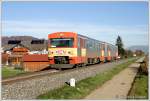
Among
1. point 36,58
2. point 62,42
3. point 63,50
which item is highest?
point 62,42

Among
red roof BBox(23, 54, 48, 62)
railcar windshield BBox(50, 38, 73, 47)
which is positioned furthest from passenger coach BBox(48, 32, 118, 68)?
red roof BBox(23, 54, 48, 62)

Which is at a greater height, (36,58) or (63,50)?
(63,50)

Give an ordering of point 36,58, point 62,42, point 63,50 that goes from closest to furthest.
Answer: point 63,50 < point 62,42 < point 36,58

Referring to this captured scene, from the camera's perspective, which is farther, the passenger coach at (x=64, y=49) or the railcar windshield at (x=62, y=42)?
the railcar windshield at (x=62, y=42)

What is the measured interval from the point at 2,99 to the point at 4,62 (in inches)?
1687

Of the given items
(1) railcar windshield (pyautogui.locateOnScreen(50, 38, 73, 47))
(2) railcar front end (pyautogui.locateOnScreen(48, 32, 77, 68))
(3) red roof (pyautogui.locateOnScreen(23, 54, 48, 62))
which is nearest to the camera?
(2) railcar front end (pyautogui.locateOnScreen(48, 32, 77, 68))

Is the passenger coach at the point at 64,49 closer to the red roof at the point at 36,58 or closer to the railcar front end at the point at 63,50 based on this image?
the railcar front end at the point at 63,50

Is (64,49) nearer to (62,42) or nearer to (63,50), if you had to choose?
(63,50)

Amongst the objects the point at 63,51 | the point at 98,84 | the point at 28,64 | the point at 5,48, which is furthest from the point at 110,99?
the point at 5,48

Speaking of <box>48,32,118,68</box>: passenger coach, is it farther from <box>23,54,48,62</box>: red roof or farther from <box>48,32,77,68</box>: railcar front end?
<box>23,54,48,62</box>: red roof

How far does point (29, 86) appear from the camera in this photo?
572 inches

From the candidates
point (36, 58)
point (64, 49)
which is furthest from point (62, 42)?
point (36, 58)

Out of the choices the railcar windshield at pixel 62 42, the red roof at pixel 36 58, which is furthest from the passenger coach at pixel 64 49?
the red roof at pixel 36 58

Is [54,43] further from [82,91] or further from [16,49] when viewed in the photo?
[16,49]
